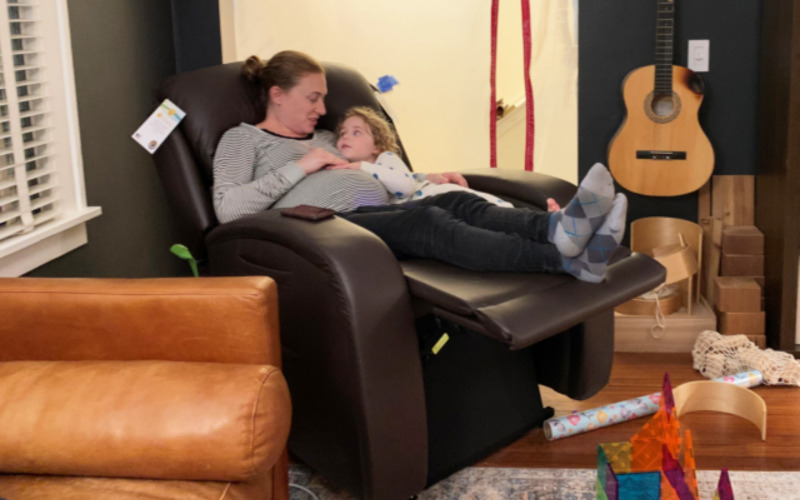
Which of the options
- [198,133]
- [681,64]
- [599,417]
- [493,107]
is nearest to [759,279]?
[681,64]

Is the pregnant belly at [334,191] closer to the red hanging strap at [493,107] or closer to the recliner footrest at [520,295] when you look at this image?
the recliner footrest at [520,295]

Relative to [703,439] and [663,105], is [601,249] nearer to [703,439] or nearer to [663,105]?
[703,439]

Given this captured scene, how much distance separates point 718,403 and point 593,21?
4.83ft

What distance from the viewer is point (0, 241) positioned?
2158 mm

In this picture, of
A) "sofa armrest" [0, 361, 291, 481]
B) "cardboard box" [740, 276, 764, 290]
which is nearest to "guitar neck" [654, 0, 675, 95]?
"cardboard box" [740, 276, 764, 290]

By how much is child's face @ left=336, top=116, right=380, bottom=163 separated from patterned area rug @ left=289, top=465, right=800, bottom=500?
90 centimetres

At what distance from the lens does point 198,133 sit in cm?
241

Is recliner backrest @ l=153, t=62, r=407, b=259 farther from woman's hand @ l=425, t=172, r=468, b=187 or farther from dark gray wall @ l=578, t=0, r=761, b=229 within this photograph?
dark gray wall @ l=578, t=0, r=761, b=229

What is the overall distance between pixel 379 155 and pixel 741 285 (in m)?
1.35

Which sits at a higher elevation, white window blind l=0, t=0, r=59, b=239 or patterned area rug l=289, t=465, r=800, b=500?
white window blind l=0, t=0, r=59, b=239

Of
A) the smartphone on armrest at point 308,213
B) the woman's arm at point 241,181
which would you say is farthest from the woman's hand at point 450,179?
the smartphone on armrest at point 308,213

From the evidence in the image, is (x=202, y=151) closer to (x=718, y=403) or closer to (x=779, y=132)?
(x=718, y=403)

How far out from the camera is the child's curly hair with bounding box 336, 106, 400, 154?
Answer: 8.45 ft

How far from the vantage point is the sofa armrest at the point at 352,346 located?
180 centimetres
